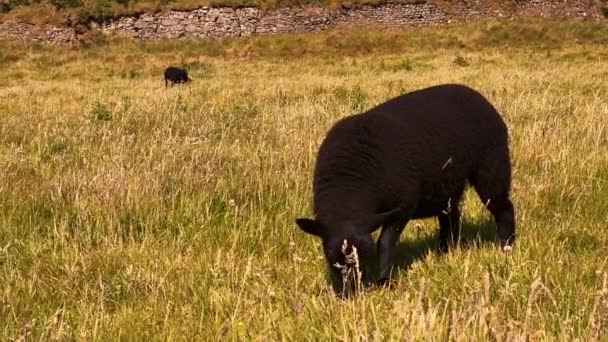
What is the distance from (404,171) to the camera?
3.93 metres

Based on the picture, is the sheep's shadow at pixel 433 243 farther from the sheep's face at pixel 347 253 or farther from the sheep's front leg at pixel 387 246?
the sheep's face at pixel 347 253

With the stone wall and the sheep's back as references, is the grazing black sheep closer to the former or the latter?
the sheep's back

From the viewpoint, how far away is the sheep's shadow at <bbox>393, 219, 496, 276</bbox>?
4.34 m

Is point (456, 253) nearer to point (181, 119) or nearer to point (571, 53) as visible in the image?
point (181, 119)

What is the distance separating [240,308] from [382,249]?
1.05m

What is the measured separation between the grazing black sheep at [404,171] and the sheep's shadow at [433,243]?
0.14 meters

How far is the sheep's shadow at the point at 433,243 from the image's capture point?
4344 mm

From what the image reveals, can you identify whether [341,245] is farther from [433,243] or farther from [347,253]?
[433,243]

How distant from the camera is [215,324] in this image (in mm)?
3074

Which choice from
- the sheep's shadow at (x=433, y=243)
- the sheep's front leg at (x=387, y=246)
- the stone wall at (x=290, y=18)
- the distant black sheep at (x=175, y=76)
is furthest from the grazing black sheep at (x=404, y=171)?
the stone wall at (x=290, y=18)

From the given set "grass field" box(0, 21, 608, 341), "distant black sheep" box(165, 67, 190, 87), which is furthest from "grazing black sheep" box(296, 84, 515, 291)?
"distant black sheep" box(165, 67, 190, 87)

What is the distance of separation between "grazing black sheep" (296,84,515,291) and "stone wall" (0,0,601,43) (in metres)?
40.0

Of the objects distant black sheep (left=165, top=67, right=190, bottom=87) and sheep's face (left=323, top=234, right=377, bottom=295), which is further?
distant black sheep (left=165, top=67, right=190, bottom=87)

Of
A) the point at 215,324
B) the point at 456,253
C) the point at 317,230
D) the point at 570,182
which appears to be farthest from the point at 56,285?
the point at 570,182
